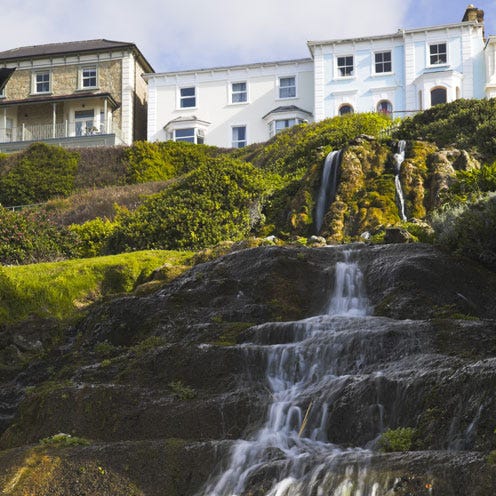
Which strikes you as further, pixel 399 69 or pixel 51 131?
pixel 51 131

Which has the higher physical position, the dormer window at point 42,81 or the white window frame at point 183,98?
the dormer window at point 42,81

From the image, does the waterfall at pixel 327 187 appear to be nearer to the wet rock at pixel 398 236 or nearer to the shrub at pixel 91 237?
the wet rock at pixel 398 236

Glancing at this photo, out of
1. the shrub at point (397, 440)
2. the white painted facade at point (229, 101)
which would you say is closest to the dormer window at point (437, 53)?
the white painted facade at point (229, 101)

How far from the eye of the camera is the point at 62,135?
49906 millimetres

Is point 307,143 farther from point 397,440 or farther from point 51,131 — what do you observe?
point 51,131

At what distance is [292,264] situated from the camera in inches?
550

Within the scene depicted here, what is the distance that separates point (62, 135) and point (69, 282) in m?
34.5

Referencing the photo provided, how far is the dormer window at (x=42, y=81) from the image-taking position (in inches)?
2028

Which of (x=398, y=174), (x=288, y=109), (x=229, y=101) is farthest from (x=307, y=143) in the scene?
(x=229, y=101)

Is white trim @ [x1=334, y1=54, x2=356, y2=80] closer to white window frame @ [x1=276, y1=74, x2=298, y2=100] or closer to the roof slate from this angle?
white window frame @ [x1=276, y1=74, x2=298, y2=100]

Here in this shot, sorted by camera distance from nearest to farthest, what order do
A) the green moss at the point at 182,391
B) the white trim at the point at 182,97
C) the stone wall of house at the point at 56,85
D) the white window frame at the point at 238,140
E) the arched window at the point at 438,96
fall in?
the green moss at the point at 182,391, the arched window at the point at 438,96, the white window frame at the point at 238,140, the white trim at the point at 182,97, the stone wall of house at the point at 56,85

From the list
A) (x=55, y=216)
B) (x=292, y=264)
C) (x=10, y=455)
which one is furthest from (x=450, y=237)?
(x=55, y=216)

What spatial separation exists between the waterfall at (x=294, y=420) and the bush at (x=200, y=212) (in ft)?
32.5

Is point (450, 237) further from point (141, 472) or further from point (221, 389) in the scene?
point (141, 472)
